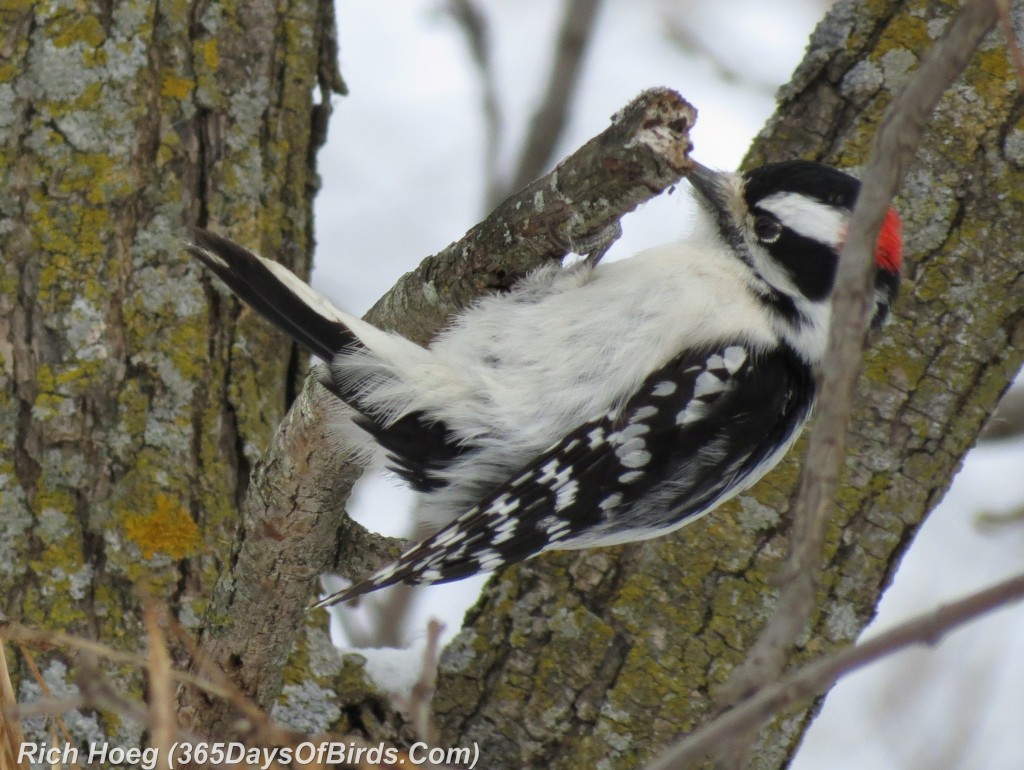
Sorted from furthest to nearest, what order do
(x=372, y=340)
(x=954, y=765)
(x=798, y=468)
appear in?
(x=954, y=765) → (x=798, y=468) → (x=372, y=340)

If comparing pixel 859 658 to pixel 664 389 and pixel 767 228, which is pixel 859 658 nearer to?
pixel 664 389

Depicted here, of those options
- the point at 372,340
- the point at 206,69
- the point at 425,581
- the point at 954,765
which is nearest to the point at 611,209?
the point at 372,340

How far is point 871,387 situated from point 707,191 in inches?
24.8

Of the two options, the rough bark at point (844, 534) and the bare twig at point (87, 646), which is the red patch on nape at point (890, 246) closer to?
the rough bark at point (844, 534)

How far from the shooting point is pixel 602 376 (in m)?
2.38

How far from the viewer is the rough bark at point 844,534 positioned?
8.84 feet

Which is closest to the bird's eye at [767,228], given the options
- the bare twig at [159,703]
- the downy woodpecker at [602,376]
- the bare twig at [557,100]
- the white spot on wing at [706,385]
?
the downy woodpecker at [602,376]

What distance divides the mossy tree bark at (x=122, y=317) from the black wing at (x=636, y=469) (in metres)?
0.54

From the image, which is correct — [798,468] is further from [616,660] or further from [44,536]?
[44,536]

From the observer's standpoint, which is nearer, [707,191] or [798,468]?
[707,191]

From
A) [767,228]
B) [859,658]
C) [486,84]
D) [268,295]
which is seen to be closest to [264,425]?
[268,295]

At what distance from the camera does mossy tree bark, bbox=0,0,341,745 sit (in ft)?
8.68

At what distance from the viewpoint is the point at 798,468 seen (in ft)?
9.18

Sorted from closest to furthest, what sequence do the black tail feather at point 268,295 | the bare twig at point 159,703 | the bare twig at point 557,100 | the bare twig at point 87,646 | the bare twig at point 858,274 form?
the bare twig at point 858,274
the bare twig at point 159,703
the bare twig at point 87,646
the black tail feather at point 268,295
the bare twig at point 557,100
